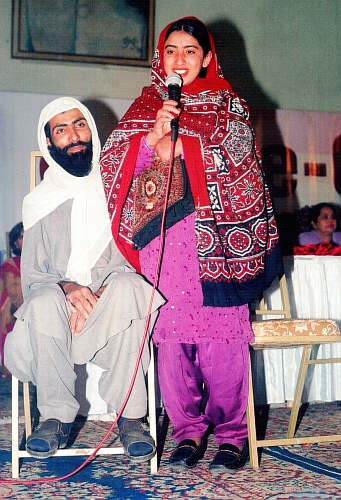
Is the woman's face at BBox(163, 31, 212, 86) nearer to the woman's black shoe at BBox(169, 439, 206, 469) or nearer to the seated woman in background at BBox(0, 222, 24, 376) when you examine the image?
the woman's black shoe at BBox(169, 439, 206, 469)

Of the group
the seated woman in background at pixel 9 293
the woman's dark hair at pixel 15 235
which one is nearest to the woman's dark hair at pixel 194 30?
the seated woman in background at pixel 9 293

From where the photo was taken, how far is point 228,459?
6.05 feet

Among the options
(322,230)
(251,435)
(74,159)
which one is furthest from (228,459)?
(322,230)

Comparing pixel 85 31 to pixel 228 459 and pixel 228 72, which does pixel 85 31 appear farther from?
pixel 228 459

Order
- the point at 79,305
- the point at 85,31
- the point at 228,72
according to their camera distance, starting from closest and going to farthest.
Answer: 1. the point at 79,305
2. the point at 85,31
3. the point at 228,72

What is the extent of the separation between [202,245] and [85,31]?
163 inches

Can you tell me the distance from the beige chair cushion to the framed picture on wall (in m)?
4.08

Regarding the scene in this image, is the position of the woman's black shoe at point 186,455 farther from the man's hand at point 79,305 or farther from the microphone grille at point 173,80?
the microphone grille at point 173,80

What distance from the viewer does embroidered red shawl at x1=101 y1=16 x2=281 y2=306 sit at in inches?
74.4

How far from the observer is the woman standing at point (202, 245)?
189 centimetres

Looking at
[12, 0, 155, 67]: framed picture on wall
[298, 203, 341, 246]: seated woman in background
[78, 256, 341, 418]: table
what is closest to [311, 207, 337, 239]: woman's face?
[298, 203, 341, 246]: seated woman in background

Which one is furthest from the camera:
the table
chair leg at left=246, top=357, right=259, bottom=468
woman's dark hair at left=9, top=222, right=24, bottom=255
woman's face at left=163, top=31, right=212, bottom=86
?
woman's dark hair at left=9, top=222, right=24, bottom=255

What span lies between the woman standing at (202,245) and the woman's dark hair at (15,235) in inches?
124

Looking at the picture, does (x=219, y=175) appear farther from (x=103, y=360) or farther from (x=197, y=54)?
(x=103, y=360)
